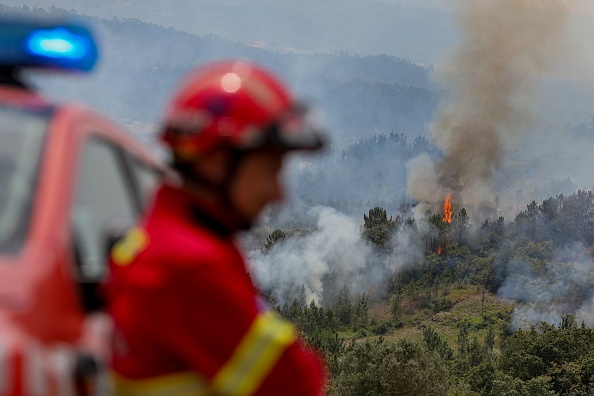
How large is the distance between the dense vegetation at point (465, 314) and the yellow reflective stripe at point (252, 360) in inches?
1655

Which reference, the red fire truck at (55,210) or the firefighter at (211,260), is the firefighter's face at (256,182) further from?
the red fire truck at (55,210)

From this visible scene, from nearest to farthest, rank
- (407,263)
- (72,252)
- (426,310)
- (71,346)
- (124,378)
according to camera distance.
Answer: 1. (124,378)
2. (71,346)
3. (72,252)
4. (426,310)
5. (407,263)

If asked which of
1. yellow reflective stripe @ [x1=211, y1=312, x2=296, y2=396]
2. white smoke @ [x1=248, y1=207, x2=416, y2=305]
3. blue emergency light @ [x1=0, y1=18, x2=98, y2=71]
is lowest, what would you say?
white smoke @ [x1=248, y1=207, x2=416, y2=305]

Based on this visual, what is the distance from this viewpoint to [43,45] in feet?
11.5

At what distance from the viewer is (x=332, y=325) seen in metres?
102

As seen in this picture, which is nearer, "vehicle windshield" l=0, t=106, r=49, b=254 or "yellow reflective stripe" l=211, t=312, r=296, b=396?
"yellow reflective stripe" l=211, t=312, r=296, b=396

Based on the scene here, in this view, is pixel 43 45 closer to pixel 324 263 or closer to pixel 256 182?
pixel 256 182

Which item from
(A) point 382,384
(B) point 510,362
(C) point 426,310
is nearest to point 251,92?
(A) point 382,384

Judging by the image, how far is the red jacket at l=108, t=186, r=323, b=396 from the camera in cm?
237

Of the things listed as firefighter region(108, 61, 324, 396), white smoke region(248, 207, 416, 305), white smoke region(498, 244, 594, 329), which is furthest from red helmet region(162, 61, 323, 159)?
white smoke region(248, 207, 416, 305)

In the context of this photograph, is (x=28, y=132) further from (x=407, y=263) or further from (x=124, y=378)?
(x=407, y=263)

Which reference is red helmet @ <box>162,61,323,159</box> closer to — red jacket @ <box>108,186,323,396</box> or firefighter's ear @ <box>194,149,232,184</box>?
firefighter's ear @ <box>194,149,232,184</box>

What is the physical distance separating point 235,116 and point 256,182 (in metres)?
0.19

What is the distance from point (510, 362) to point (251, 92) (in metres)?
72.6
